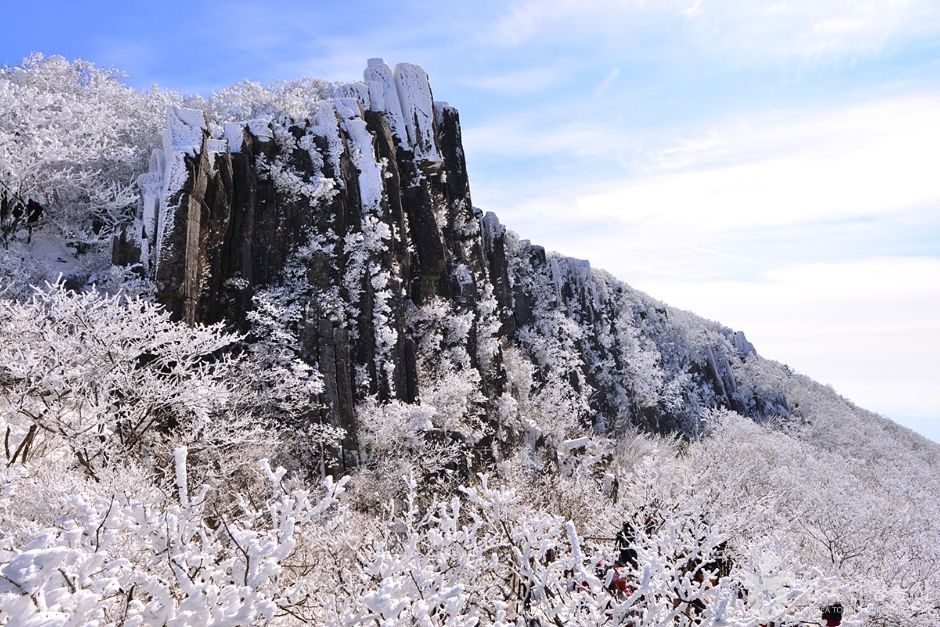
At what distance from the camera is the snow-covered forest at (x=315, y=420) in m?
6.81

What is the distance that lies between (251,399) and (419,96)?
91.0 feet

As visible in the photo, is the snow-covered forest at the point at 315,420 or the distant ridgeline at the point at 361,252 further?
the distant ridgeline at the point at 361,252

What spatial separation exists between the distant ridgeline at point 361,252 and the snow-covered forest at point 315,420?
0.17 metres

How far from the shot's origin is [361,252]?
32.7 meters

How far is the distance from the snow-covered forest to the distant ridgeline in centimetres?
17

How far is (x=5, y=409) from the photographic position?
15383 mm

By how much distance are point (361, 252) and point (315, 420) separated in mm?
10065

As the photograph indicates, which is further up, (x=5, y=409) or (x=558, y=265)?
(x=558, y=265)

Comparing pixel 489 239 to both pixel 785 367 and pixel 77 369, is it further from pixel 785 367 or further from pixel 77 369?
pixel 785 367

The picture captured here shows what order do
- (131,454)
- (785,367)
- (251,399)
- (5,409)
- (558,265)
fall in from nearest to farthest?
1. (5,409)
2. (131,454)
3. (251,399)
4. (558,265)
5. (785,367)

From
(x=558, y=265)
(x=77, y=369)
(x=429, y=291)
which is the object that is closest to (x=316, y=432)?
(x=77, y=369)

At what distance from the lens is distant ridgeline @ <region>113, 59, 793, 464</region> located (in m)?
27.2

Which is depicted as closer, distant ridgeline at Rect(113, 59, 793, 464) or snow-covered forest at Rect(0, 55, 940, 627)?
snow-covered forest at Rect(0, 55, 940, 627)

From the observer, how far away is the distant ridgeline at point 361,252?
2725 centimetres
